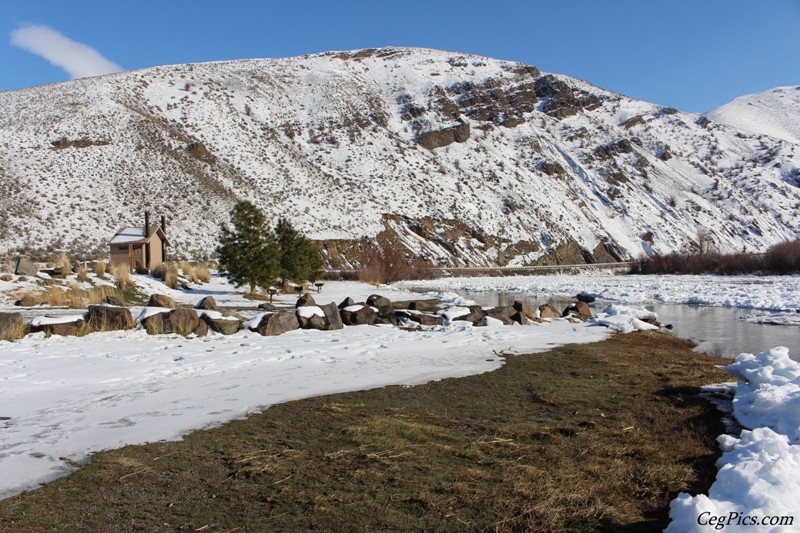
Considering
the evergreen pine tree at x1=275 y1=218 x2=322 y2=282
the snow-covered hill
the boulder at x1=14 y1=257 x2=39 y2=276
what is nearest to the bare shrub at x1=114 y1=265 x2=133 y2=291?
the boulder at x1=14 y1=257 x2=39 y2=276

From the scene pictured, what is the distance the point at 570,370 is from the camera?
9008 mm

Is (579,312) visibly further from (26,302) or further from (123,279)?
(26,302)

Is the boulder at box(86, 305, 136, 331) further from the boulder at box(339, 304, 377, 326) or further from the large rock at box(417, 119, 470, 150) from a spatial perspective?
the large rock at box(417, 119, 470, 150)

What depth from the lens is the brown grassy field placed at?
3666mm

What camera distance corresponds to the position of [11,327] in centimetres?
1038

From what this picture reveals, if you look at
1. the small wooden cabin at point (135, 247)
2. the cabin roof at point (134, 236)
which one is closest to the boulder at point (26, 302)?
the small wooden cabin at point (135, 247)

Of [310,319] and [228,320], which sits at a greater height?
[228,320]

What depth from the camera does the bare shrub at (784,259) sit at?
1980 inches

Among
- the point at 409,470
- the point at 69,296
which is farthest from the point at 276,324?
the point at 69,296

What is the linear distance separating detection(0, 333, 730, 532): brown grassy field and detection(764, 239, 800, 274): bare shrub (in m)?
53.5

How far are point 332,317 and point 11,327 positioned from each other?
628cm

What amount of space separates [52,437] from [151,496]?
2.02m

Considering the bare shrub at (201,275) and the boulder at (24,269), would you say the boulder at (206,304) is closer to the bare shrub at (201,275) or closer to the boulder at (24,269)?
the boulder at (24,269)

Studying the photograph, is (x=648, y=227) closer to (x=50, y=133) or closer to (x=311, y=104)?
(x=311, y=104)
